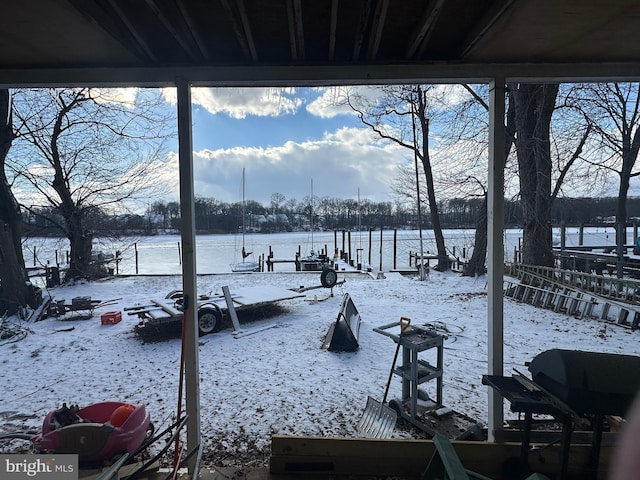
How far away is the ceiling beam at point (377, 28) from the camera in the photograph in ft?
4.99

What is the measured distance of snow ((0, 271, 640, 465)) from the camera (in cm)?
312

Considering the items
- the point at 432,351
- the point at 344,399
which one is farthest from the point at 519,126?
the point at 344,399

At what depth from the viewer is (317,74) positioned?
201cm

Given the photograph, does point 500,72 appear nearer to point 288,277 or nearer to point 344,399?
point 344,399

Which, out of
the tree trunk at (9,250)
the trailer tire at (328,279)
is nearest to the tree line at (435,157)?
the tree trunk at (9,250)

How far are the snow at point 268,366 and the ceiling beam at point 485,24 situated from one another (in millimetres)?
3010

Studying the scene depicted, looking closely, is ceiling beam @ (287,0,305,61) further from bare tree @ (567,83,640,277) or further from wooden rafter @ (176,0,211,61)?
bare tree @ (567,83,640,277)

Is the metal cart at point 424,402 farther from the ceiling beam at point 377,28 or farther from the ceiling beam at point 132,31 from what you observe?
the ceiling beam at point 132,31

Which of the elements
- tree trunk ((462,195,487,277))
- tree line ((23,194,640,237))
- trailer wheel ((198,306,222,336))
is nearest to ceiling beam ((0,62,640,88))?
tree line ((23,194,640,237))

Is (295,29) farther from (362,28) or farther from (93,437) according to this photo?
(93,437)

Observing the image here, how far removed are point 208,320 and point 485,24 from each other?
552 centimetres

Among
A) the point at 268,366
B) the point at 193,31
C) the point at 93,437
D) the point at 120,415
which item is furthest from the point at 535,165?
the point at 93,437

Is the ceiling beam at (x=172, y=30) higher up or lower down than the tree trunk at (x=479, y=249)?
higher up

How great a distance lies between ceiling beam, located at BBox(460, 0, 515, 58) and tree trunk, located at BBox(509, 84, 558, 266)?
26.4 feet
